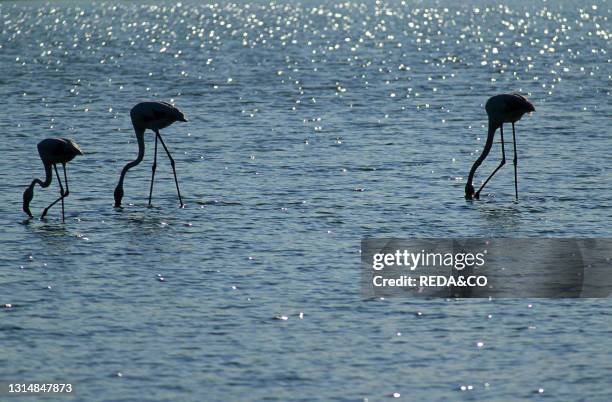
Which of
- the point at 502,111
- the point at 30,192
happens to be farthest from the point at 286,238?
the point at 502,111

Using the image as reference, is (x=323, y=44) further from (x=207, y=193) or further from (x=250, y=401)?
(x=250, y=401)

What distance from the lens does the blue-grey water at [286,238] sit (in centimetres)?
1421

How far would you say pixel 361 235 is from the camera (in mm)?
21047

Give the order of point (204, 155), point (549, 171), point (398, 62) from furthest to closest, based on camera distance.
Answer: point (398, 62) → point (204, 155) → point (549, 171)

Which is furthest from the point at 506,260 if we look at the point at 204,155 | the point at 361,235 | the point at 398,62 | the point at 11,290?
the point at 398,62

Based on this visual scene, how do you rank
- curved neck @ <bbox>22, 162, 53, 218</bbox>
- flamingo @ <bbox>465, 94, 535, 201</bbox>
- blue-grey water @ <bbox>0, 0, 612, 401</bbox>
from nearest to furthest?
blue-grey water @ <bbox>0, 0, 612, 401</bbox> → curved neck @ <bbox>22, 162, 53, 218</bbox> → flamingo @ <bbox>465, 94, 535, 201</bbox>

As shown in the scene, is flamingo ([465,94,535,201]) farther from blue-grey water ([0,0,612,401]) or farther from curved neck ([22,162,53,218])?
curved neck ([22,162,53,218])

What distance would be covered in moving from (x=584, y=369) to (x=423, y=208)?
920cm

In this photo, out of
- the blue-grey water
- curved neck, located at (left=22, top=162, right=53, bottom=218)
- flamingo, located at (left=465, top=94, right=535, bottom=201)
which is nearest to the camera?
the blue-grey water

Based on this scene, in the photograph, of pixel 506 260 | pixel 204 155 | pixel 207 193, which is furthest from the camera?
pixel 204 155

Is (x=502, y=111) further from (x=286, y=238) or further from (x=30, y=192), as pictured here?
(x=30, y=192)

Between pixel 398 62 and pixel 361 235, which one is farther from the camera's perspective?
pixel 398 62

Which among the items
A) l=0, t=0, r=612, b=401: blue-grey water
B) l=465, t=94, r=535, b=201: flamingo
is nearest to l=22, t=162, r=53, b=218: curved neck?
l=0, t=0, r=612, b=401: blue-grey water

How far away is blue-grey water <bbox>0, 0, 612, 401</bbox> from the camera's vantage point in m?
14.2
